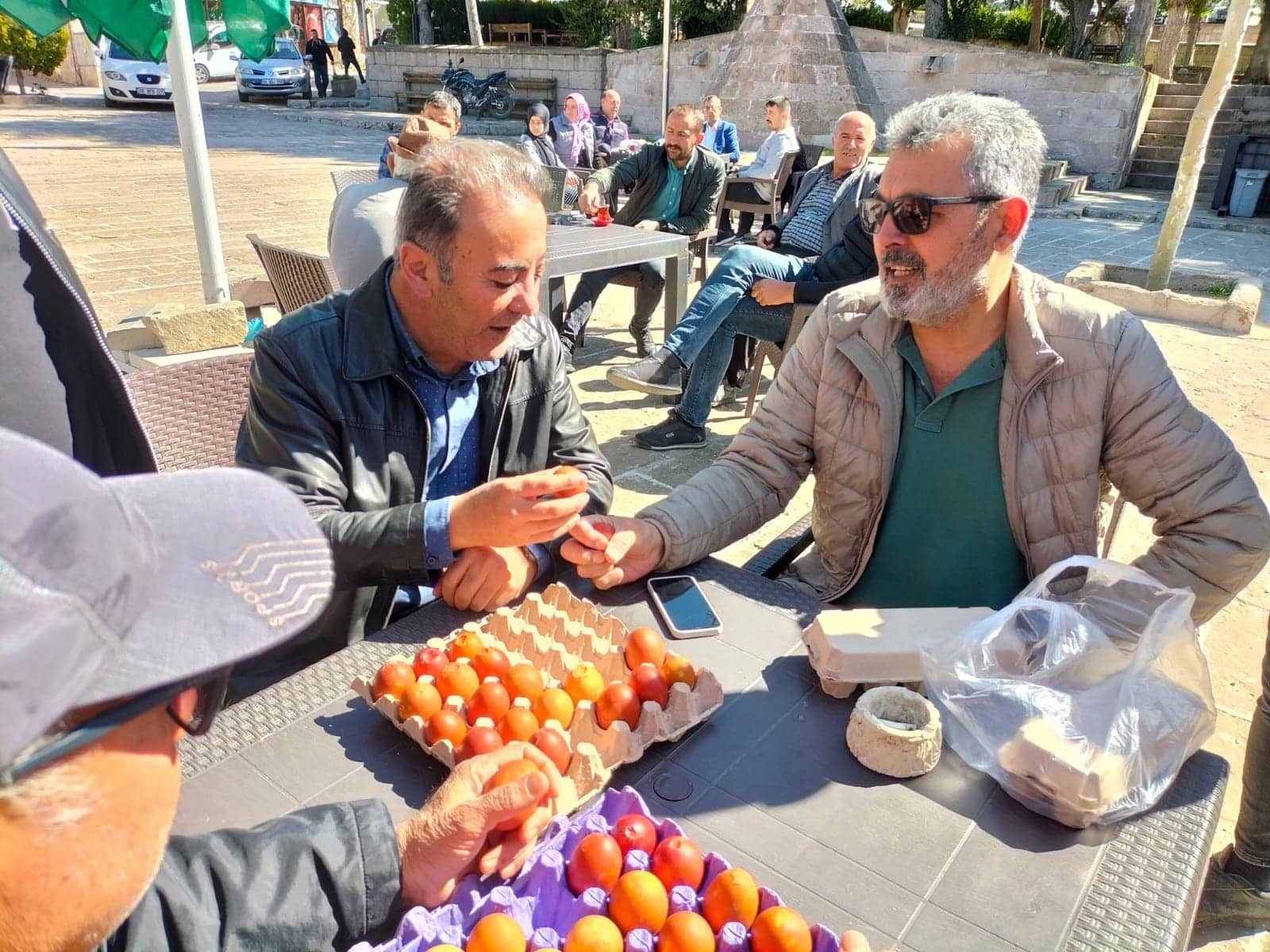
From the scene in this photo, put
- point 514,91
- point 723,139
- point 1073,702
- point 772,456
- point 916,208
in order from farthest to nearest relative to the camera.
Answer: point 514,91 < point 723,139 < point 772,456 < point 916,208 < point 1073,702

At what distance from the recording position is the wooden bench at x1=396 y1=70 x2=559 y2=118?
24578 millimetres

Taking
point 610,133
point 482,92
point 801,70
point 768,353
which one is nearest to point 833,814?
point 768,353

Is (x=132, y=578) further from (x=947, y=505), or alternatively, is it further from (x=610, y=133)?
(x=610, y=133)

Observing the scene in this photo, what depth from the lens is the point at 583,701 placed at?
57.7 inches

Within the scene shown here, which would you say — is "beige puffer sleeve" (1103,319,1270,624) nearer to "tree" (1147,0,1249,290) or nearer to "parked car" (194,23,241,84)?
"tree" (1147,0,1249,290)

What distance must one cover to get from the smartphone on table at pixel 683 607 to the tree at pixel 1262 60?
23.2 metres

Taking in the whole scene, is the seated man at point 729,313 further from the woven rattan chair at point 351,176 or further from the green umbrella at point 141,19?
the woven rattan chair at point 351,176

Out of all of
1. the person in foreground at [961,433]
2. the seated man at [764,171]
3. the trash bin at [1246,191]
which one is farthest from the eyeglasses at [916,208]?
the trash bin at [1246,191]

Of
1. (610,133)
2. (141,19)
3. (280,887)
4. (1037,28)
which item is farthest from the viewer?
(1037,28)

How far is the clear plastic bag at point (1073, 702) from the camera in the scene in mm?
1322

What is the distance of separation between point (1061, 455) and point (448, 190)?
1.61m

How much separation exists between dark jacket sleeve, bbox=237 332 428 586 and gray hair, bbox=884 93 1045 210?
5.18ft

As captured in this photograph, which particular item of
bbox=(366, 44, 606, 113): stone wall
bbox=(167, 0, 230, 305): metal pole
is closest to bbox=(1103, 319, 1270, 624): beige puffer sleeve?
bbox=(167, 0, 230, 305): metal pole

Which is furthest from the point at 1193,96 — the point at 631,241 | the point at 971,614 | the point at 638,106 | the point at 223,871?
the point at 223,871
